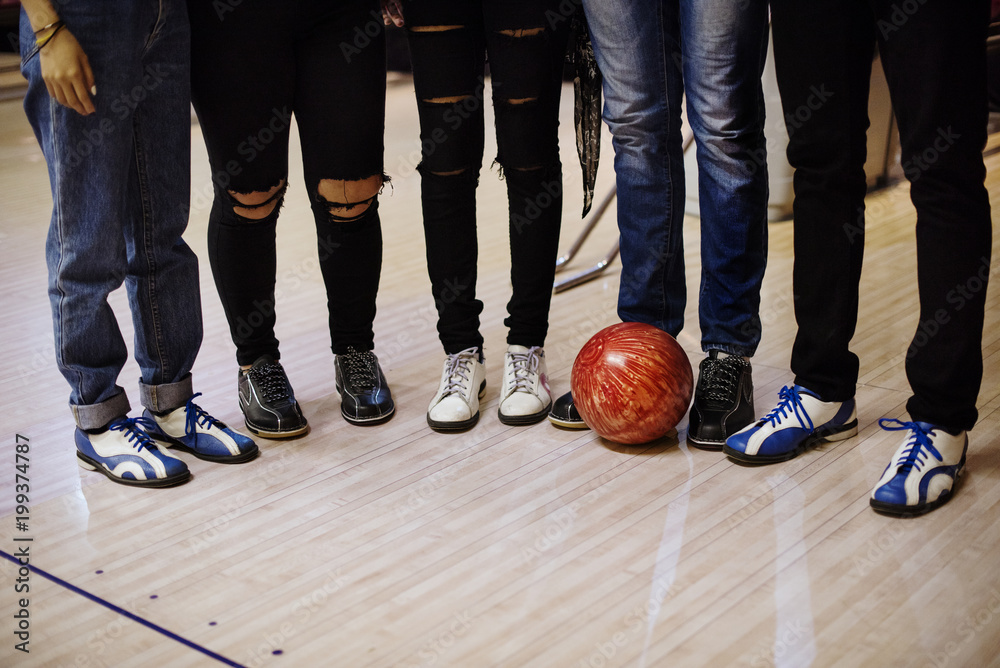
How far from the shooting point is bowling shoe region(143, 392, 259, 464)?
189 cm

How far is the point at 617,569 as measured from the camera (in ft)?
4.80

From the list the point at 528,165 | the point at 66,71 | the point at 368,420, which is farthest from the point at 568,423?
the point at 66,71

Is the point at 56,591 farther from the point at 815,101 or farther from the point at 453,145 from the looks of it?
the point at 815,101

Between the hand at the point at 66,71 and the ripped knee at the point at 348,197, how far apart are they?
50 cm

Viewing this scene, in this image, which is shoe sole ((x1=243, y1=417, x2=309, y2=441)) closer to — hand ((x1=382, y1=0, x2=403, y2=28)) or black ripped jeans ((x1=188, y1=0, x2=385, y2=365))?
black ripped jeans ((x1=188, y1=0, x2=385, y2=365))

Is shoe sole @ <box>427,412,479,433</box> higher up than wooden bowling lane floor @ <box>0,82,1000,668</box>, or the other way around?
wooden bowling lane floor @ <box>0,82,1000,668</box>

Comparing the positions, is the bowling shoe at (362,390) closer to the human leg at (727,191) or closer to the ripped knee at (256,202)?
the ripped knee at (256,202)

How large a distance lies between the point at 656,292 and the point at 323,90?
2.55 ft

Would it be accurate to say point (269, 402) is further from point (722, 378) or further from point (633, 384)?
point (722, 378)

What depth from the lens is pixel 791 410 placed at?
1787mm

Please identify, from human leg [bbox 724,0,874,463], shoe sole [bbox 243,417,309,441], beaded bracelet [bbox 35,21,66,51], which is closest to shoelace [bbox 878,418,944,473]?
human leg [bbox 724,0,874,463]

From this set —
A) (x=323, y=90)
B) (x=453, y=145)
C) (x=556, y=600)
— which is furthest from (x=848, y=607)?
(x=323, y=90)

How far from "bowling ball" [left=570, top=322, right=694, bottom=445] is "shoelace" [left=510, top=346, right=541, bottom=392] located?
196 millimetres

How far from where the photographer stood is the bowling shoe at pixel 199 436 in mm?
1889
